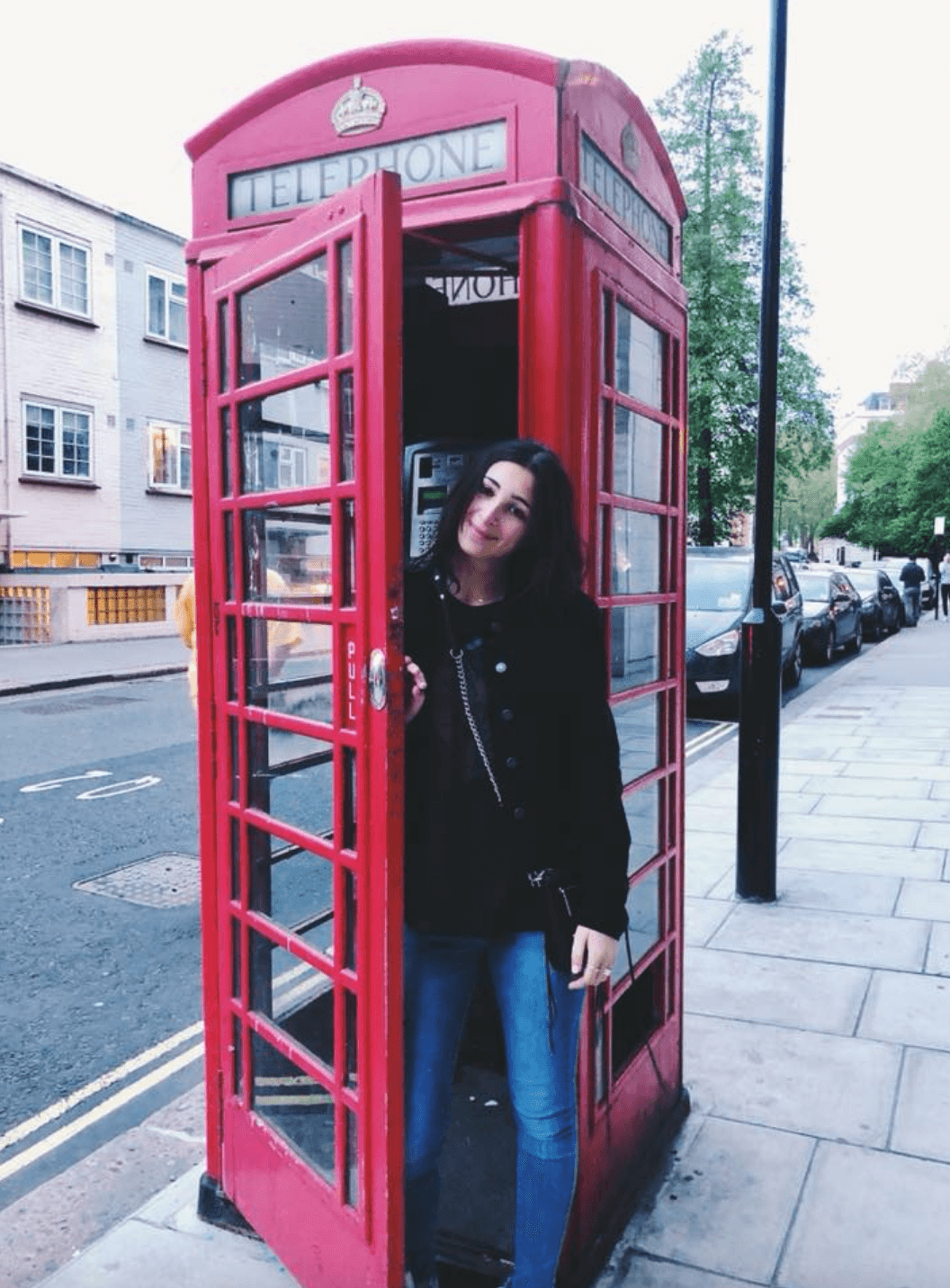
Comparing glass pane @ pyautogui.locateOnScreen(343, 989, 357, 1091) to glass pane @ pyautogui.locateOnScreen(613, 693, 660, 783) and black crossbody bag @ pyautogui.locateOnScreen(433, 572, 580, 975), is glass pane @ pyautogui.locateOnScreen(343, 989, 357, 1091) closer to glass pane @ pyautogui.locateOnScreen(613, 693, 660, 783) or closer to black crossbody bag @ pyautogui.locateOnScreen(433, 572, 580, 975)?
black crossbody bag @ pyautogui.locateOnScreen(433, 572, 580, 975)

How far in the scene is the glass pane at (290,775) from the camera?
100 inches

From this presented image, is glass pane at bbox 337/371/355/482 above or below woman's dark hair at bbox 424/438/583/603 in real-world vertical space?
above

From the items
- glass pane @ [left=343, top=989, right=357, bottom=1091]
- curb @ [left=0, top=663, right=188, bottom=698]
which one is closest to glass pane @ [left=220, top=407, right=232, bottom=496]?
glass pane @ [left=343, top=989, right=357, bottom=1091]

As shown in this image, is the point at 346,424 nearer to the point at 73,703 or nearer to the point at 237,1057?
the point at 237,1057

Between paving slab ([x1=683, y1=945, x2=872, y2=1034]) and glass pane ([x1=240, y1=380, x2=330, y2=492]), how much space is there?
110 inches

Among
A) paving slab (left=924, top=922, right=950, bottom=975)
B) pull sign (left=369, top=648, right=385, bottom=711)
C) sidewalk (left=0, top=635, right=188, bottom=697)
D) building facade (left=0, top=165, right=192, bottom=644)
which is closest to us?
pull sign (left=369, top=648, right=385, bottom=711)

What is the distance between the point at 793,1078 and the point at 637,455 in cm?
221

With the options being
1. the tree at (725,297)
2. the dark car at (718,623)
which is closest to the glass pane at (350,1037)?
the dark car at (718,623)

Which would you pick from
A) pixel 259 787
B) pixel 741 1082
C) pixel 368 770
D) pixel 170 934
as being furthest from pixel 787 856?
pixel 368 770

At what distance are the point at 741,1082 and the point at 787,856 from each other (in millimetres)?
2921

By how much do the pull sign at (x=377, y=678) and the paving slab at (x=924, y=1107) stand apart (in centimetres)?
231

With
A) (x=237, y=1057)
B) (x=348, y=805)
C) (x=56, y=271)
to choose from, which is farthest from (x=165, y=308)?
(x=348, y=805)

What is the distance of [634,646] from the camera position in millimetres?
3006

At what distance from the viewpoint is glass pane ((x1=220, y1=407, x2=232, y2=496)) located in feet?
8.69
